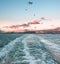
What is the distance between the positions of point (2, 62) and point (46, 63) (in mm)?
3442

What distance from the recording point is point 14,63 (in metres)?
17.0

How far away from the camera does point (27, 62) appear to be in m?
17.7

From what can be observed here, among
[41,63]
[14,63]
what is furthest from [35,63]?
[14,63]

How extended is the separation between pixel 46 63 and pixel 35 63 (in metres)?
0.87

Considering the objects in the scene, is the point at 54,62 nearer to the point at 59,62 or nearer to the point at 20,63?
the point at 59,62

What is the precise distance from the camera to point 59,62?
17703 mm

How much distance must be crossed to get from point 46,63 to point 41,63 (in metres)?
0.42

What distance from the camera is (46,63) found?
1730 cm

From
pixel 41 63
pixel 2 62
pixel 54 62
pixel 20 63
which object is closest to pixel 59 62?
pixel 54 62

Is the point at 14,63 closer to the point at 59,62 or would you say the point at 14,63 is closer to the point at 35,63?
the point at 35,63

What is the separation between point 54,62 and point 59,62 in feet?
1.42

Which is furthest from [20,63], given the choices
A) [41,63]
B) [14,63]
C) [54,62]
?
[54,62]

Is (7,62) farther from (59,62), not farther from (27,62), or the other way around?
(59,62)

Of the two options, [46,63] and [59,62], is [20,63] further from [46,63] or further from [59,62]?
[59,62]
